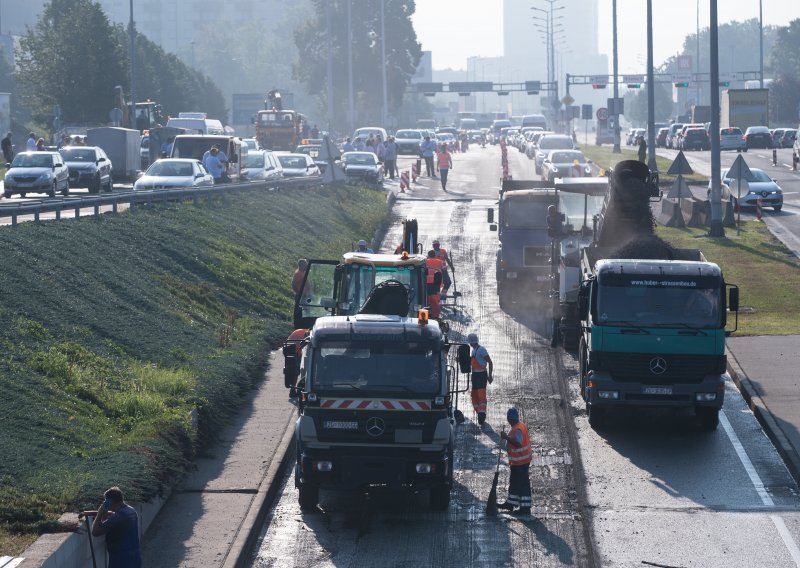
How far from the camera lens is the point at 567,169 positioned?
52750 mm

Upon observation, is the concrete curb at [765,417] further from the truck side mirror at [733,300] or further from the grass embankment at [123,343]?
the grass embankment at [123,343]

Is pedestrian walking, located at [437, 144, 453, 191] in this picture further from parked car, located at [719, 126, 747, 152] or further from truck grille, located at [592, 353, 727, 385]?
truck grille, located at [592, 353, 727, 385]

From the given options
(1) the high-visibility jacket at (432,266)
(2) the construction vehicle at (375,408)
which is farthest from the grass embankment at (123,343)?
(1) the high-visibility jacket at (432,266)

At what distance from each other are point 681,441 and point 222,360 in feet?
26.3

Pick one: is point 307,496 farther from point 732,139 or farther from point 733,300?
point 732,139

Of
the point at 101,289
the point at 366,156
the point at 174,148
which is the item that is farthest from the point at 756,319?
the point at 366,156

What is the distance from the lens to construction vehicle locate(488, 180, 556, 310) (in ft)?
99.2

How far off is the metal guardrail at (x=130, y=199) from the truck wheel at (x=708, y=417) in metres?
13.1

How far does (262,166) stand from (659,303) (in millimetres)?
32528

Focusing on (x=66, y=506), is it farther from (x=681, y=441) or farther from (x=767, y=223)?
(x=767, y=223)

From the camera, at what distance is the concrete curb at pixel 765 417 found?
17609 mm

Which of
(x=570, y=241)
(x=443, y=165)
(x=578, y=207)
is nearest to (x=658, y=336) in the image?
(x=570, y=241)

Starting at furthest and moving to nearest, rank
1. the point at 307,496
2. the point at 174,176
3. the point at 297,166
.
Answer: the point at 297,166 → the point at 174,176 → the point at 307,496

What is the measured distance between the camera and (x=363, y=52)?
390ft
